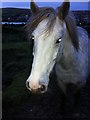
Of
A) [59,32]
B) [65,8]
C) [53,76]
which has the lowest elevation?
[53,76]

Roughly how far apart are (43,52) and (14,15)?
5.18 meters

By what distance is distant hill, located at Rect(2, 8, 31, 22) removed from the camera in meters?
7.27

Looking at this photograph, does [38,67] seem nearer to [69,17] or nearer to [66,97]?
[69,17]

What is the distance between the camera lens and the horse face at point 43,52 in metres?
2.67

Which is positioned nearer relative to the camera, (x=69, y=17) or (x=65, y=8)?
(x=65, y=8)

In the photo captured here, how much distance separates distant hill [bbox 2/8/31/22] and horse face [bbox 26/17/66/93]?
162 inches

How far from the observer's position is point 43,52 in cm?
277

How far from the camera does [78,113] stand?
4.32 meters

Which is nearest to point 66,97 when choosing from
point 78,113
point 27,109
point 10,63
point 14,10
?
point 78,113

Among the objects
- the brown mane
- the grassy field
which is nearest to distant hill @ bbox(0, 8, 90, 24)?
the grassy field

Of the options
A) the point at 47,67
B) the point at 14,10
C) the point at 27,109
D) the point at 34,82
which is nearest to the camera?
the point at 34,82

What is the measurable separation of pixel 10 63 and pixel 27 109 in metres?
2.12

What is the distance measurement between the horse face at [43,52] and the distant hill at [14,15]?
13.5ft

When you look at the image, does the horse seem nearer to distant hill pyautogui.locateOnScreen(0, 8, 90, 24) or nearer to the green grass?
the green grass
